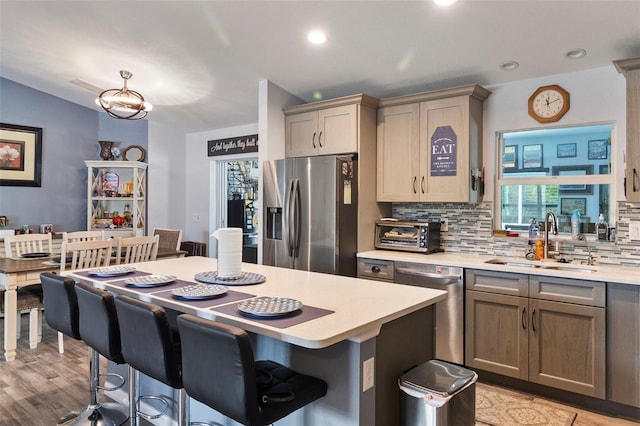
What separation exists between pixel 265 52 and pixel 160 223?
146 inches

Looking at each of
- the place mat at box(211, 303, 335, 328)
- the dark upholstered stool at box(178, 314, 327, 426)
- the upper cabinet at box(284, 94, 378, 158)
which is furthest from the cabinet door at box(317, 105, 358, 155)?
the dark upholstered stool at box(178, 314, 327, 426)

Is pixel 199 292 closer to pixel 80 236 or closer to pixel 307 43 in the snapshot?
pixel 307 43

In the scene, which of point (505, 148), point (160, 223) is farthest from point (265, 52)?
point (160, 223)

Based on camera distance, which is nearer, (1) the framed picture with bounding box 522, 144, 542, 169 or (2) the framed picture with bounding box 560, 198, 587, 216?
(2) the framed picture with bounding box 560, 198, 587, 216

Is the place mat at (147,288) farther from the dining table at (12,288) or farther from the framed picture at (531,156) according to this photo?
the framed picture at (531,156)

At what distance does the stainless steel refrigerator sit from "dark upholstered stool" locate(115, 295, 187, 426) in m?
2.09

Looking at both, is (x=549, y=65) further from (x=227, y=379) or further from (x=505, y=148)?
(x=227, y=379)

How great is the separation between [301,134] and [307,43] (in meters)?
1.07

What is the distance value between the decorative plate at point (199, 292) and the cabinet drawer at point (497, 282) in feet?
6.30

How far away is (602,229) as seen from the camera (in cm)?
317

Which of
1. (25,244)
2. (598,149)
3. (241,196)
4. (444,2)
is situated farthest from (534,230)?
(25,244)

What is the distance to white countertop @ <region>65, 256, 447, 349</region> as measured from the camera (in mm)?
1483

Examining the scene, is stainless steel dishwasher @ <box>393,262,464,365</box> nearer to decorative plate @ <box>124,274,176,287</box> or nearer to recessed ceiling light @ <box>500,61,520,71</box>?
recessed ceiling light @ <box>500,61,520,71</box>

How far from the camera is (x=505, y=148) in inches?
146
